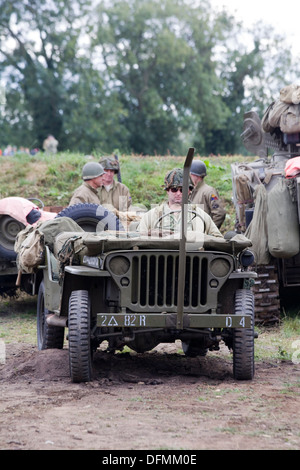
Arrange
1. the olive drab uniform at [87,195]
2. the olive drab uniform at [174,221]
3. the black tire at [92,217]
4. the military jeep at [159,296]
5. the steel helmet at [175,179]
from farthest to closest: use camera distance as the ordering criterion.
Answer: the olive drab uniform at [87,195], the black tire at [92,217], the steel helmet at [175,179], the olive drab uniform at [174,221], the military jeep at [159,296]

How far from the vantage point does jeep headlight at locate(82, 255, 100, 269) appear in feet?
24.1

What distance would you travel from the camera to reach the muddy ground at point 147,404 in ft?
16.6

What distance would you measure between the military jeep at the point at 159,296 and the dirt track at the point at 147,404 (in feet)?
1.14

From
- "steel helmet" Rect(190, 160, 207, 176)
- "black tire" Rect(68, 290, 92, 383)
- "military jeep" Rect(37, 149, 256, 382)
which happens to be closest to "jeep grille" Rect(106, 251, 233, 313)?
"military jeep" Rect(37, 149, 256, 382)

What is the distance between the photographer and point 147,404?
627cm

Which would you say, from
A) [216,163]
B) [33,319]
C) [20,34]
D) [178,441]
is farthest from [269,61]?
[178,441]

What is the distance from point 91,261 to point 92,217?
2166mm

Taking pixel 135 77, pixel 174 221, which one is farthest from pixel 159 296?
pixel 135 77

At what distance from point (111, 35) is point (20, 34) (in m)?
5.13

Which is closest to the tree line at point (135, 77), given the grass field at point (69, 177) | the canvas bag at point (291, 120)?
the grass field at point (69, 177)

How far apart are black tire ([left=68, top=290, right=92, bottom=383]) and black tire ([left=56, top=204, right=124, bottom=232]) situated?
88.3 inches

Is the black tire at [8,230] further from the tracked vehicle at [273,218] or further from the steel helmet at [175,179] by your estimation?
the steel helmet at [175,179]

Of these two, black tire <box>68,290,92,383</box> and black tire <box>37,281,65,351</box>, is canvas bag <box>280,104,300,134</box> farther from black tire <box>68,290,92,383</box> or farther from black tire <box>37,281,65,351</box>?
black tire <box>68,290,92,383</box>

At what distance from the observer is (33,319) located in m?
12.5
